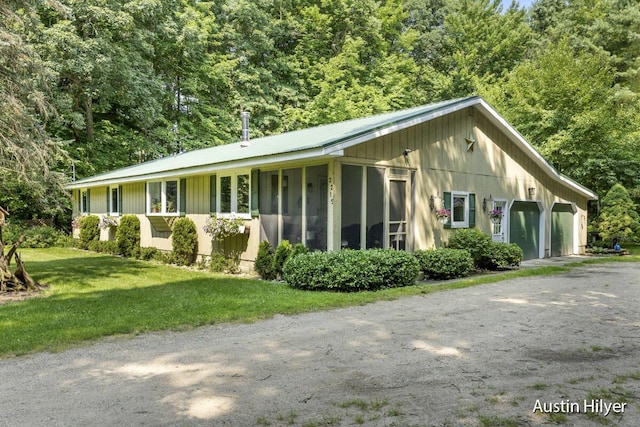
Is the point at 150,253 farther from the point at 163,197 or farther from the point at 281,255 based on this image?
the point at 281,255

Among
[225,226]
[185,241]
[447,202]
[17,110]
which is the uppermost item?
[17,110]

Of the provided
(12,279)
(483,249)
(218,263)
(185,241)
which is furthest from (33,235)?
(483,249)

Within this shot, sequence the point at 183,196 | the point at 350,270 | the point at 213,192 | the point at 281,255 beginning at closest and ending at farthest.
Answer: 1. the point at 350,270
2. the point at 281,255
3. the point at 213,192
4. the point at 183,196

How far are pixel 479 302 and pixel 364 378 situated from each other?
4131mm

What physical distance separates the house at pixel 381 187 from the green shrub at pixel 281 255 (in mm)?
318

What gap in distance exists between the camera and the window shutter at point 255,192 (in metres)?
10.9

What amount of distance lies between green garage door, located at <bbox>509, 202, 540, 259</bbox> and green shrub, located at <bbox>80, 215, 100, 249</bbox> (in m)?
15.6

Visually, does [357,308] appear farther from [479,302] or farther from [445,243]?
[445,243]

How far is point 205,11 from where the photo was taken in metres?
26.8

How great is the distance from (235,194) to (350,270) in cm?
472

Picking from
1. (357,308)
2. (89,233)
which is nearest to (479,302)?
(357,308)

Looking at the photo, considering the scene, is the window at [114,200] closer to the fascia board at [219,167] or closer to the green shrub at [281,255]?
the fascia board at [219,167]

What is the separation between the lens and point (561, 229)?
16188 mm

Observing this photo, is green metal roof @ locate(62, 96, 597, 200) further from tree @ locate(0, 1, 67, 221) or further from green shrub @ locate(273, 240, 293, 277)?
tree @ locate(0, 1, 67, 221)
